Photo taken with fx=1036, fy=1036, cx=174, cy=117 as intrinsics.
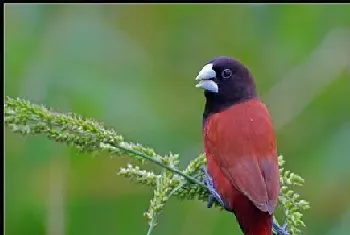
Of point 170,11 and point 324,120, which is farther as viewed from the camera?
point 170,11

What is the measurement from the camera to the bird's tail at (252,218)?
14.3 feet

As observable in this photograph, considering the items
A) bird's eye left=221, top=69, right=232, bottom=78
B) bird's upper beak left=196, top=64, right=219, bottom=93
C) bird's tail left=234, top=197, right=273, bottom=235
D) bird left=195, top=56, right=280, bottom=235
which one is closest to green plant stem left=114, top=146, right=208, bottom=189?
bird left=195, top=56, right=280, bottom=235

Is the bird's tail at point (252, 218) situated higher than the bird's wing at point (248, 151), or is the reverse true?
the bird's wing at point (248, 151)

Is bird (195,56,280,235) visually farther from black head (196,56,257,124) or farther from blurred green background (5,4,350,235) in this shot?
blurred green background (5,4,350,235)

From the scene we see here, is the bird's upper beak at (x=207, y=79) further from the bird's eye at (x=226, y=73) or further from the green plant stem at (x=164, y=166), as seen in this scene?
the green plant stem at (x=164, y=166)

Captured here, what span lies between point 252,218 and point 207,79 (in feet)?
3.07

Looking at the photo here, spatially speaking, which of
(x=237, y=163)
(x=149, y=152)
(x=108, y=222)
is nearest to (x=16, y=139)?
(x=108, y=222)

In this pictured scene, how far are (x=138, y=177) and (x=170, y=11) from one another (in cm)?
307

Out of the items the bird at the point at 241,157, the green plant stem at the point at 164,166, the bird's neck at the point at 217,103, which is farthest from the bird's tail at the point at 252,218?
the bird's neck at the point at 217,103

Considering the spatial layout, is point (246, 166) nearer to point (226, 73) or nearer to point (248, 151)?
point (248, 151)

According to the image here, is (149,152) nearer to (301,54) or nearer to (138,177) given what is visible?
(138,177)

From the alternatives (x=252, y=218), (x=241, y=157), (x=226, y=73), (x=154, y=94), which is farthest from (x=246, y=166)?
(x=154, y=94)

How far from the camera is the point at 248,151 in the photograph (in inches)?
178

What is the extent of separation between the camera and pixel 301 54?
20.5ft
